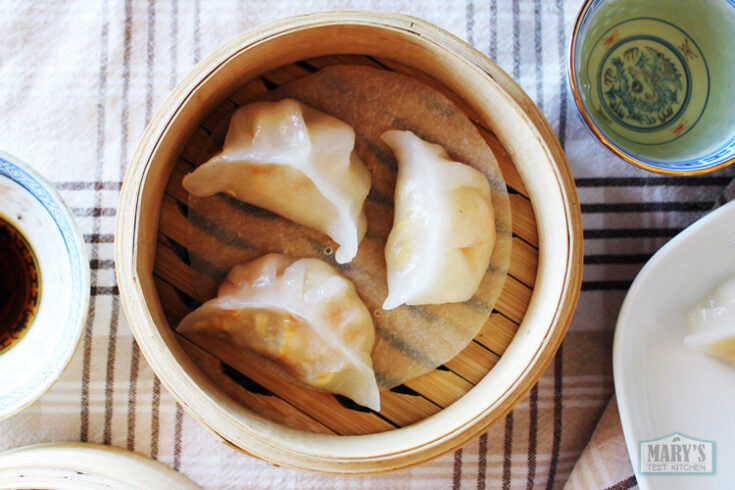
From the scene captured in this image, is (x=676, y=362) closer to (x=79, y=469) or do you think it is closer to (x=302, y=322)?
(x=302, y=322)

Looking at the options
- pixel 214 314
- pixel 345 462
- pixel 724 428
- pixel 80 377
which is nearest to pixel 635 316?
pixel 724 428

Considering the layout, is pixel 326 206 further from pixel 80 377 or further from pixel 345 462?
pixel 80 377

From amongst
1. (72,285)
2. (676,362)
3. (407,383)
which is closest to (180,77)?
(72,285)

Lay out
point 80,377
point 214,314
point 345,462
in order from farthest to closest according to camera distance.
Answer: point 80,377 → point 214,314 → point 345,462

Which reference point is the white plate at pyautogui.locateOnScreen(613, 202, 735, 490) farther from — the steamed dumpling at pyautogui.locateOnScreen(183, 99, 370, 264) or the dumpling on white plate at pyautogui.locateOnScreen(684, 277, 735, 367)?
the steamed dumpling at pyautogui.locateOnScreen(183, 99, 370, 264)

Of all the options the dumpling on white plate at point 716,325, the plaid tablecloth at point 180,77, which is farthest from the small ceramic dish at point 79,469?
the dumpling on white plate at point 716,325

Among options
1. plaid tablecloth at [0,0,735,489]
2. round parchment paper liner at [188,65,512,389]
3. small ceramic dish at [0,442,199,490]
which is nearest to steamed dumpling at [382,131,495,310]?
round parchment paper liner at [188,65,512,389]
